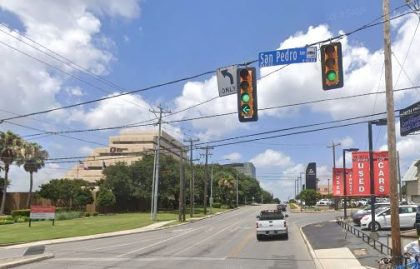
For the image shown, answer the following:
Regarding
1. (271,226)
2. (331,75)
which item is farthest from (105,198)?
(331,75)

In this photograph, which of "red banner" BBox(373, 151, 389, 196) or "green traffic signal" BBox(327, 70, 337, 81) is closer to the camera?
"green traffic signal" BBox(327, 70, 337, 81)

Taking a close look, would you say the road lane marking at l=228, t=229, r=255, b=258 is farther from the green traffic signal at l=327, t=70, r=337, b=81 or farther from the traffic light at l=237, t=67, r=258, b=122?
the green traffic signal at l=327, t=70, r=337, b=81

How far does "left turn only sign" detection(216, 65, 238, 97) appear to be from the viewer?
17.9 metres

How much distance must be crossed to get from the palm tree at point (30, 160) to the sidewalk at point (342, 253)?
5749cm

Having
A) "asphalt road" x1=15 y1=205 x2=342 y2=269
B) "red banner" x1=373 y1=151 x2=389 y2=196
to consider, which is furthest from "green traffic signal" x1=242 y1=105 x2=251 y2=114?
"red banner" x1=373 y1=151 x2=389 y2=196

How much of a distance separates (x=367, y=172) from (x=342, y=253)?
451 inches

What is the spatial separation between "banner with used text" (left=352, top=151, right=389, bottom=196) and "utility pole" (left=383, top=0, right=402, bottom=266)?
13184 mm

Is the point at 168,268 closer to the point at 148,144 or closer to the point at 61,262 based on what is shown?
the point at 61,262

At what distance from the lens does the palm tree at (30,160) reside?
8183 cm

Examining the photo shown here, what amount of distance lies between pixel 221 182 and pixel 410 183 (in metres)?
Answer: 55.6

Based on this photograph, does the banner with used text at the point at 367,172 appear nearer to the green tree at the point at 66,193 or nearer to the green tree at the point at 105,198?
the green tree at the point at 105,198

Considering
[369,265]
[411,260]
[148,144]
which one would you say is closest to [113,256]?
[369,265]

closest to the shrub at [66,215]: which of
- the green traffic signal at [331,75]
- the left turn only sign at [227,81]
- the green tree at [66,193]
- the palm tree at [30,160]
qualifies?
the green tree at [66,193]

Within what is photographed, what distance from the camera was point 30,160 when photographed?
270 feet
